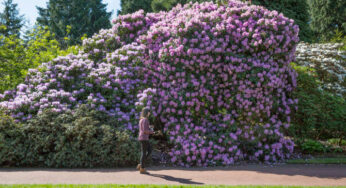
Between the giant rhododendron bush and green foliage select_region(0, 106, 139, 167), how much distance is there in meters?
0.47

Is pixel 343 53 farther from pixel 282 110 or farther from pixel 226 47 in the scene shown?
pixel 226 47

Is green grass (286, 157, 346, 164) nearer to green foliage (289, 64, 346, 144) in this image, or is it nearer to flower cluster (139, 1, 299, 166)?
flower cluster (139, 1, 299, 166)

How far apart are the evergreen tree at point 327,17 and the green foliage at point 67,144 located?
76.3 feet

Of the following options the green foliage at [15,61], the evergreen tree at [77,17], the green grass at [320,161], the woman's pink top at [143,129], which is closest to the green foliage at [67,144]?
the woman's pink top at [143,129]

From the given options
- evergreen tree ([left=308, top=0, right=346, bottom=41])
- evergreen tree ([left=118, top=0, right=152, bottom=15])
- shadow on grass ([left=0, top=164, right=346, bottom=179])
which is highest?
evergreen tree ([left=118, top=0, right=152, bottom=15])

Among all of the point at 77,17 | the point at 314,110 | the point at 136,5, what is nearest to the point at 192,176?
the point at 314,110

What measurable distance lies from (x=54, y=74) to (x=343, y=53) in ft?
28.0

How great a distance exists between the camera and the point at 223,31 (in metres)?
7.38

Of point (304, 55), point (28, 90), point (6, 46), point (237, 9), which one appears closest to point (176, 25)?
point (237, 9)

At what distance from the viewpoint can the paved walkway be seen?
523cm

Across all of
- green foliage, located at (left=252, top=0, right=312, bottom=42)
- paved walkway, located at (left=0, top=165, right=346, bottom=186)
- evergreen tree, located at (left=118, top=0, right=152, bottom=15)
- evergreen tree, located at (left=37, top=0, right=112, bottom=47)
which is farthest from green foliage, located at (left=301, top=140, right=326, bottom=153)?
evergreen tree, located at (left=37, top=0, right=112, bottom=47)

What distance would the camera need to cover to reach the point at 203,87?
7.17m

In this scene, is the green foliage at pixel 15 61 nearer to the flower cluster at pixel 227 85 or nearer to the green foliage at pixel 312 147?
the flower cluster at pixel 227 85

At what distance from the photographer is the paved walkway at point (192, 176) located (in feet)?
17.2
